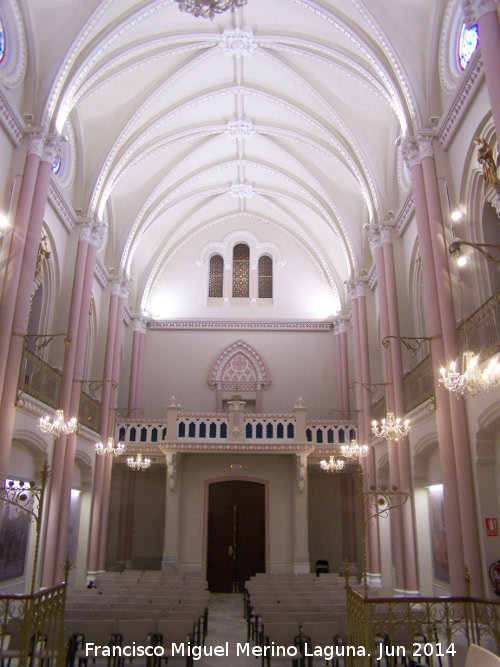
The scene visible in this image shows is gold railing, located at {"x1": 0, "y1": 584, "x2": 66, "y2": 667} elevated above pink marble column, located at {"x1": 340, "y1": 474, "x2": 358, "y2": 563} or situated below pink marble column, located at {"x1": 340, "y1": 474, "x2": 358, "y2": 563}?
below

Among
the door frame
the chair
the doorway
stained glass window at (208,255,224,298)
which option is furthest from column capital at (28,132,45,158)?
stained glass window at (208,255,224,298)

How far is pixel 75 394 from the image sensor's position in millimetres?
16047

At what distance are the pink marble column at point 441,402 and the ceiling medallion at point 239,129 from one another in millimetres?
8707

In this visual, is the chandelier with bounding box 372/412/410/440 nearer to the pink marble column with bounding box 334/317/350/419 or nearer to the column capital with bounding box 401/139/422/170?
the column capital with bounding box 401/139/422/170

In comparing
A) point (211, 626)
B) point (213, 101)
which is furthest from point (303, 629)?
point (213, 101)

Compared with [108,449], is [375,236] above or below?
above

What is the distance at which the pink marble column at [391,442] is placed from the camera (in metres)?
14.2

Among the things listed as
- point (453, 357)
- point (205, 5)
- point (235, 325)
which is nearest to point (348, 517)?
point (235, 325)

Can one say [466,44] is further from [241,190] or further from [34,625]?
[34,625]

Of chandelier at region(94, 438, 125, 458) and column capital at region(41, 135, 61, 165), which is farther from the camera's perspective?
chandelier at region(94, 438, 125, 458)

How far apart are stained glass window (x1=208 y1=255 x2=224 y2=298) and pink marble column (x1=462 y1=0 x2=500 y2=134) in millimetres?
17318

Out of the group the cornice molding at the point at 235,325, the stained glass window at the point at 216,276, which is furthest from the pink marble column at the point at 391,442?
the stained glass window at the point at 216,276

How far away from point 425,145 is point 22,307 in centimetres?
996

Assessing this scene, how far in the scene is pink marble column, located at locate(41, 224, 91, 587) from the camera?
14.2 meters
